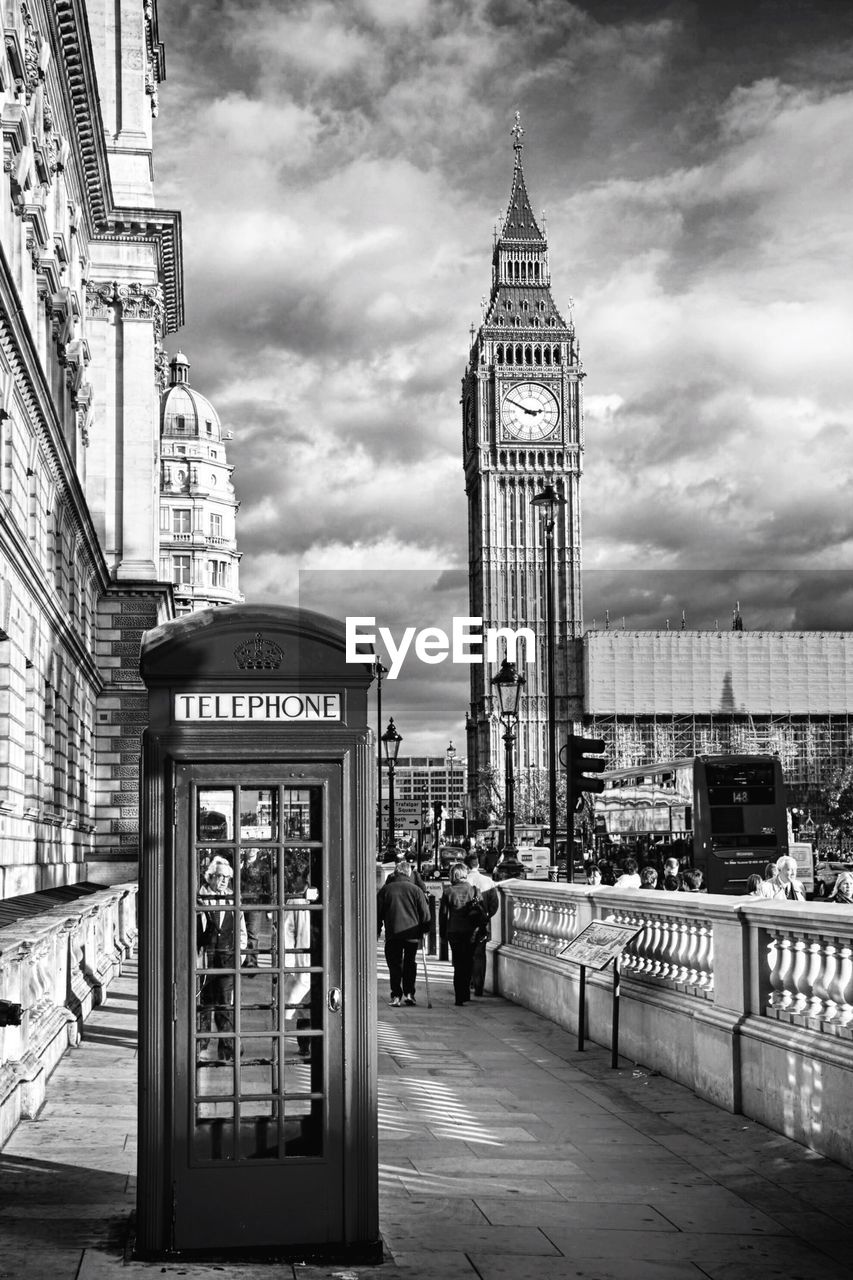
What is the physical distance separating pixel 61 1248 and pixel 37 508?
2240cm

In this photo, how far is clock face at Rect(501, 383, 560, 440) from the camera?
15088cm

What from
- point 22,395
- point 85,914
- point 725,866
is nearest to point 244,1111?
point 85,914

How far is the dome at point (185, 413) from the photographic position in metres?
121

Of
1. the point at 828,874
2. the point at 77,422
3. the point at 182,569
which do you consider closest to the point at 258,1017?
the point at 77,422

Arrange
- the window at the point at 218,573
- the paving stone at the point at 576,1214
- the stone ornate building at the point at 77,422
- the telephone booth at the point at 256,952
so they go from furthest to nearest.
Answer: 1. the window at the point at 218,573
2. the stone ornate building at the point at 77,422
3. the paving stone at the point at 576,1214
4. the telephone booth at the point at 256,952

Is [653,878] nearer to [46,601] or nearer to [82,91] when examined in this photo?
[46,601]

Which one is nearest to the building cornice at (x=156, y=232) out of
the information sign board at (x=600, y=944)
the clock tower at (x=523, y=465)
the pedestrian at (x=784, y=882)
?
the pedestrian at (x=784, y=882)

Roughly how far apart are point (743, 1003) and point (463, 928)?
767 cm

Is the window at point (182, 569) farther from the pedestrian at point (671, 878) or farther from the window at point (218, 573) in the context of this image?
the pedestrian at point (671, 878)

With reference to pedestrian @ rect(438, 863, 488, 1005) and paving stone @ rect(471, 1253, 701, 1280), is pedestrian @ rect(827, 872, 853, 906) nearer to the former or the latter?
pedestrian @ rect(438, 863, 488, 1005)

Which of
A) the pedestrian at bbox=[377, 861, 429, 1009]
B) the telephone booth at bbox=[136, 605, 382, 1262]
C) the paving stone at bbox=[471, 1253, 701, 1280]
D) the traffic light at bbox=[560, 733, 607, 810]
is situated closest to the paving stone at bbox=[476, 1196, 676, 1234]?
the paving stone at bbox=[471, 1253, 701, 1280]

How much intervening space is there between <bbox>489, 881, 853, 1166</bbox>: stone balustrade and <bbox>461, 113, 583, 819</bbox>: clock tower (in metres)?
133

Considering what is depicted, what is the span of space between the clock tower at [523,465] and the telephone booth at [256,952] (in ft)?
459

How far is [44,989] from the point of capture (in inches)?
459
